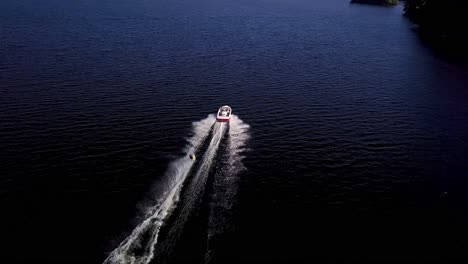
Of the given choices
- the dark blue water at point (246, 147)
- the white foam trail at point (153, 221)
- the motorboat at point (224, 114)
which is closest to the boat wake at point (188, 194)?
the white foam trail at point (153, 221)

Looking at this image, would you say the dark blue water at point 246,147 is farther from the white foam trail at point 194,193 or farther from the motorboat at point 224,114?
the motorboat at point 224,114

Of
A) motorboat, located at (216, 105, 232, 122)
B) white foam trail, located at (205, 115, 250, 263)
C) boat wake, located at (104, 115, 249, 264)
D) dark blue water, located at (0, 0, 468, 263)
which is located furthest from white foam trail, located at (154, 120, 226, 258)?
motorboat, located at (216, 105, 232, 122)

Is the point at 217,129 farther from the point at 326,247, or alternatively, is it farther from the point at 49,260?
the point at 49,260

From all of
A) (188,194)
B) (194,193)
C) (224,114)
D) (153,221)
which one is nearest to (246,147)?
(224,114)

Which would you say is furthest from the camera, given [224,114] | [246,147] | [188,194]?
[224,114]

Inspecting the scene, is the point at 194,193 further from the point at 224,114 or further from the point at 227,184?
the point at 224,114

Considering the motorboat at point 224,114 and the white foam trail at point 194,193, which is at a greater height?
the motorboat at point 224,114

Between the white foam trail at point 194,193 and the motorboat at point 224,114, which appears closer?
the white foam trail at point 194,193

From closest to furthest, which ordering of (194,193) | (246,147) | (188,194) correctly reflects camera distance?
1. (188,194)
2. (194,193)
3. (246,147)
